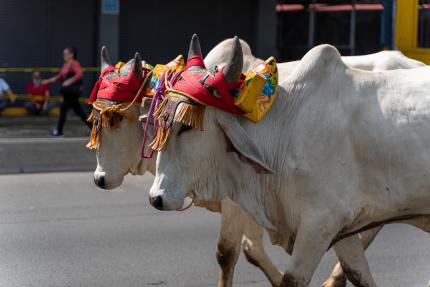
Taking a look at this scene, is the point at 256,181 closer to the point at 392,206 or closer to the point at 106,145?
the point at 392,206

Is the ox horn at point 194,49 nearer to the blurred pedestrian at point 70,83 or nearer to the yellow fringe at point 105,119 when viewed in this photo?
the yellow fringe at point 105,119

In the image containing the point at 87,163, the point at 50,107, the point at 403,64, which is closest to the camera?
the point at 403,64

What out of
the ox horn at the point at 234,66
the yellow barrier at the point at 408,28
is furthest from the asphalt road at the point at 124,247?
the ox horn at the point at 234,66

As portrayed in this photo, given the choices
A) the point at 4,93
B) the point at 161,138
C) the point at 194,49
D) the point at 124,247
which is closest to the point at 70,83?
the point at 4,93

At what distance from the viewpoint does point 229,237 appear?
6137mm

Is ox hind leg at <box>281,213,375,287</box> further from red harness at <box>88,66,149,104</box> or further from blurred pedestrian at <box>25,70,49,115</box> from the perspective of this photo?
blurred pedestrian at <box>25,70,49,115</box>

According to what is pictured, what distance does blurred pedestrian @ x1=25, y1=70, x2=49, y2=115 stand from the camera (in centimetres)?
1828

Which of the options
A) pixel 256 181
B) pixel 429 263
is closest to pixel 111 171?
pixel 256 181

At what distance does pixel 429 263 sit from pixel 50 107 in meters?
12.3

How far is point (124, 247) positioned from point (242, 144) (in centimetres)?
390

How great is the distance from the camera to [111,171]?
6.12 metres

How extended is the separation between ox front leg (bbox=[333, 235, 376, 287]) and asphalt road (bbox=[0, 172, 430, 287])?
1838 mm

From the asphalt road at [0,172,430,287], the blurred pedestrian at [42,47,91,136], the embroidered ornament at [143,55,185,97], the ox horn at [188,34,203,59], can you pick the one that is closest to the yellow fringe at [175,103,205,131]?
the ox horn at [188,34,203,59]

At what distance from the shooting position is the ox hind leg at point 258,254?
6.44 meters
